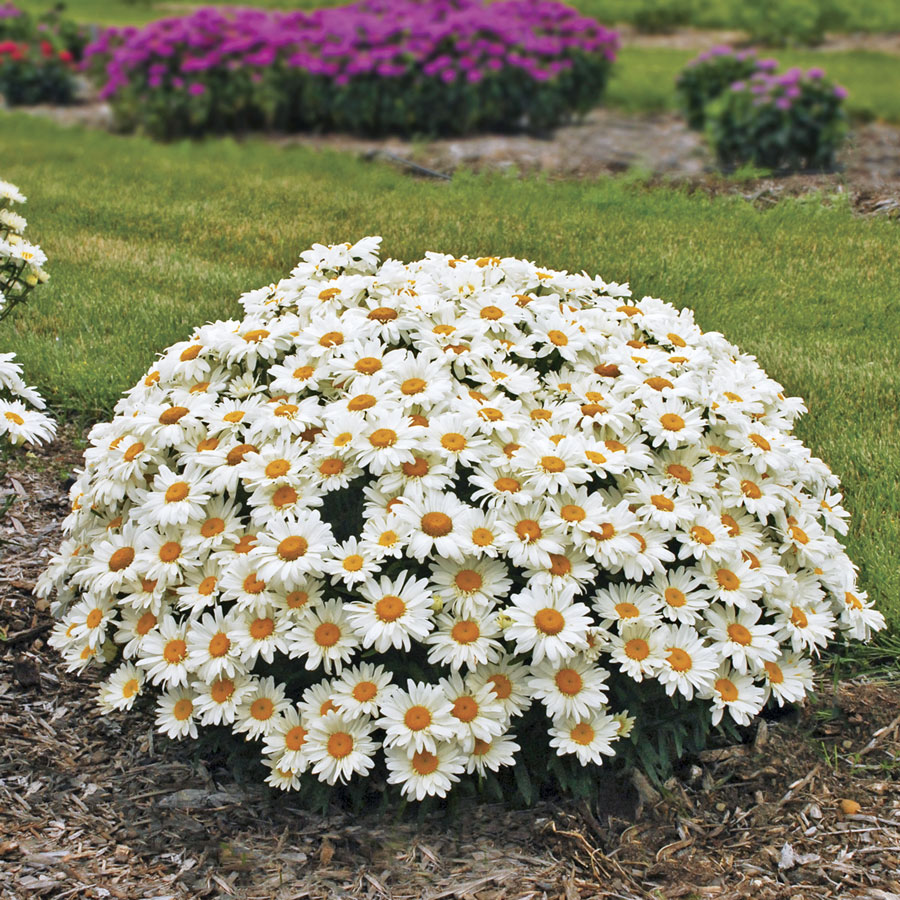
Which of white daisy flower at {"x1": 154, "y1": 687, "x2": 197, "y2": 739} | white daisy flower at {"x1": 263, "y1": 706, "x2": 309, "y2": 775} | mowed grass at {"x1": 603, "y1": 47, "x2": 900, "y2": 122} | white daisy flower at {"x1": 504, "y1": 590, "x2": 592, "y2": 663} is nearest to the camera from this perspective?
white daisy flower at {"x1": 504, "y1": 590, "x2": 592, "y2": 663}

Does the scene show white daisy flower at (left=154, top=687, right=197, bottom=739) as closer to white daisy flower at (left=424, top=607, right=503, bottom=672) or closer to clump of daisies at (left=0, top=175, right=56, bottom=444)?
white daisy flower at (left=424, top=607, right=503, bottom=672)

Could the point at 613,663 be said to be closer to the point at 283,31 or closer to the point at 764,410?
the point at 764,410

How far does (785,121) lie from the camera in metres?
8.73

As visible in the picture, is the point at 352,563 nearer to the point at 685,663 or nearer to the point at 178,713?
the point at 178,713

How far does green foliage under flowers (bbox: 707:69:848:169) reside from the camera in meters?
8.73

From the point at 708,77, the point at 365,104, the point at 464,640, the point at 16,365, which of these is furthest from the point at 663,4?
the point at 464,640

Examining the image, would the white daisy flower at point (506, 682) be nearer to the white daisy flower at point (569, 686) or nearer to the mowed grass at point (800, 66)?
the white daisy flower at point (569, 686)

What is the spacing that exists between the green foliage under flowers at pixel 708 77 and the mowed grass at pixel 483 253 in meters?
2.43

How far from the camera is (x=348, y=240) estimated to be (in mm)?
6637

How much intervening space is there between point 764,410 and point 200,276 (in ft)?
12.6

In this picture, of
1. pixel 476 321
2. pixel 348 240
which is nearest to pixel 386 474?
pixel 476 321

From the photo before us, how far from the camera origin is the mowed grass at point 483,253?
4.67 m

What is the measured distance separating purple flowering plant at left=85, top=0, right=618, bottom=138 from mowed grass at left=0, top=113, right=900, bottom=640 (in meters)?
1.63

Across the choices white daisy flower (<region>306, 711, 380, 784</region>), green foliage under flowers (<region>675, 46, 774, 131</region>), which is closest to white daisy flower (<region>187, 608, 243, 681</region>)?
white daisy flower (<region>306, 711, 380, 784</region>)
